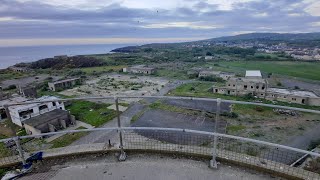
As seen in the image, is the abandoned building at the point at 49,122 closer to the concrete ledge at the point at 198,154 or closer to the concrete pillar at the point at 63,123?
the concrete pillar at the point at 63,123

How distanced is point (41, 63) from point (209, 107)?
196 feet

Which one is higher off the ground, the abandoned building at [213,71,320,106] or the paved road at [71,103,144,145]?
the abandoned building at [213,71,320,106]

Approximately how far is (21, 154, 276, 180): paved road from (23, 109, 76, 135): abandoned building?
16.8m

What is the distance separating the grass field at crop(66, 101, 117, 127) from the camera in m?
20.9

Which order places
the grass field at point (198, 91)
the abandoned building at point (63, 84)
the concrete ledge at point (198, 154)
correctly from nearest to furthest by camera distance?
the concrete ledge at point (198, 154) < the grass field at point (198, 91) < the abandoned building at point (63, 84)

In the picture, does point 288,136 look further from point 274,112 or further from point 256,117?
point 274,112

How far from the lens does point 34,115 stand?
66.9 feet

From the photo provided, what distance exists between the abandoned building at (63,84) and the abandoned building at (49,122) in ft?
52.8

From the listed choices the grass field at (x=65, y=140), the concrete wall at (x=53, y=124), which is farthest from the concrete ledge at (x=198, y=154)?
the concrete wall at (x=53, y=124)

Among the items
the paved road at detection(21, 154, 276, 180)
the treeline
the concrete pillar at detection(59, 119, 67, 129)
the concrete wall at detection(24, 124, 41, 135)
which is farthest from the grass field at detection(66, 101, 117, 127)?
the treeline

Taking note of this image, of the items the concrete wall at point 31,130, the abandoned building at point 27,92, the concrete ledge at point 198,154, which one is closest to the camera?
the concrete ledge at point 198,154

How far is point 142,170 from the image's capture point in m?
3.28

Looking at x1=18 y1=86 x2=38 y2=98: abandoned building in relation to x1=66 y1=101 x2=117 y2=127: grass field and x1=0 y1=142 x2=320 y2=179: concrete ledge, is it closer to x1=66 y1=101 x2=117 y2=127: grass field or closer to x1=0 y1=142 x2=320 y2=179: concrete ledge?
x1=66 y1=101 x2=117 y2=127: grass field

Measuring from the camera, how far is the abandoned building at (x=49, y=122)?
17.8 meters
